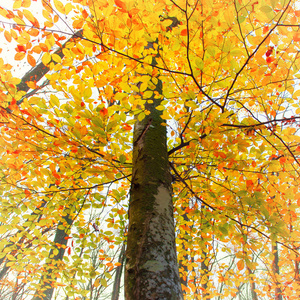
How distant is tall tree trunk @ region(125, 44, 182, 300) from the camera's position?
2.73 feet

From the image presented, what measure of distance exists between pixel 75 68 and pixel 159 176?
1630mm

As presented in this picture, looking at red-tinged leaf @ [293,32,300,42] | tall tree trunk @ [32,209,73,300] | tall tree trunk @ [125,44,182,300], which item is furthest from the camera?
tall tree trunk @ [32,209,73,300]

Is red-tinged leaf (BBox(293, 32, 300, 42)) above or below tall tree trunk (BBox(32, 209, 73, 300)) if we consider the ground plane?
above

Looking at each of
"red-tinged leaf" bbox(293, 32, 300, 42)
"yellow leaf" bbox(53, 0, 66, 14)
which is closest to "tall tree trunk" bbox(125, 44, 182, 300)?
"yellow leaf" bbox(53, 0, 66, 14)

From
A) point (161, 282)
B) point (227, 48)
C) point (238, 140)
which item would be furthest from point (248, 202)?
point (227, 48)

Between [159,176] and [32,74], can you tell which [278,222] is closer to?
[159,176]

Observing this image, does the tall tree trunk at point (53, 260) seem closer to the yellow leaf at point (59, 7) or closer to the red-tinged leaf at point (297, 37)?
the yellow leaf at point (59, 7)

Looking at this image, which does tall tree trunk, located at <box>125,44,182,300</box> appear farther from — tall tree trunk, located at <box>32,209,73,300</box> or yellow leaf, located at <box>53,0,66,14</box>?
tall tree trunk, located at <box>32,209,73,300</box>

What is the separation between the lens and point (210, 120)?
144 cm

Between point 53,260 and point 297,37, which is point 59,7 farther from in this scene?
point 53,260

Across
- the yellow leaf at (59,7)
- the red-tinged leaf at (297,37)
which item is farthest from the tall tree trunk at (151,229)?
the red-tinged leaf at (297,37)

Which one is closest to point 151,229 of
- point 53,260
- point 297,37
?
point 297,37

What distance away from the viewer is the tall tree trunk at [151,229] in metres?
0.83

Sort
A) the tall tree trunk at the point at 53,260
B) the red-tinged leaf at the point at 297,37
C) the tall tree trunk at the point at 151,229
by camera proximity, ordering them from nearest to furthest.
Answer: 1. the tall tree trunk at the point at 151,229
2. the red-tinged leaf at the point at 297,37
3. the tall tree trunk at the point at 53,260
